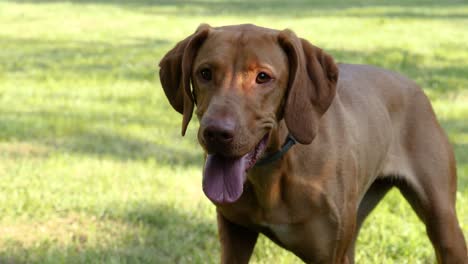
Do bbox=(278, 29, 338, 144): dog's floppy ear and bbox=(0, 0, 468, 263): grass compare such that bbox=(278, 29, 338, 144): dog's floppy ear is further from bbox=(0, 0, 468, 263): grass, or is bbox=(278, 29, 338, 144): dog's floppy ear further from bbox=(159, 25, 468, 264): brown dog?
bbox=(0, 0, 468, 263): grass

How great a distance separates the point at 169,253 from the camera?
579cm

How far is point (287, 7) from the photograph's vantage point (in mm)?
25859

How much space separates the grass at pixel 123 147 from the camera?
5.90 meters

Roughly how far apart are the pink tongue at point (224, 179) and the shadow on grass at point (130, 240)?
64.9 inches

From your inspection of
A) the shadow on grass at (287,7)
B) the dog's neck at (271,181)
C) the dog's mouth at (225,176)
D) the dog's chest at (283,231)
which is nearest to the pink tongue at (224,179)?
Answer: the dog's mouth at (225,176)

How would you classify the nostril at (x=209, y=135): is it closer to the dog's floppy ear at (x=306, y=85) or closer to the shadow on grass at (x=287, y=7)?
the dog's floppy ear at (x=306, y=85)

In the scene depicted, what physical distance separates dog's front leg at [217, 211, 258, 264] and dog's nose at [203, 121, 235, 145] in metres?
0.96

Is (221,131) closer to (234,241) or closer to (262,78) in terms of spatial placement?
(262,78)

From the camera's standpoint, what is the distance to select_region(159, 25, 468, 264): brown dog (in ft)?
13.3

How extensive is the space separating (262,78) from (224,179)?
18.7 inches

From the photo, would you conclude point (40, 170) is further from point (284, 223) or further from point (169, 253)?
point (284, 223)

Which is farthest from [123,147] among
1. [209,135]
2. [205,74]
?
[209,135]

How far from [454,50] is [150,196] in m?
9.50

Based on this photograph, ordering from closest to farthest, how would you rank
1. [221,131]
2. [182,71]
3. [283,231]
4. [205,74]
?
[221,131]
[205,74]
[182,71]
[283,231]
